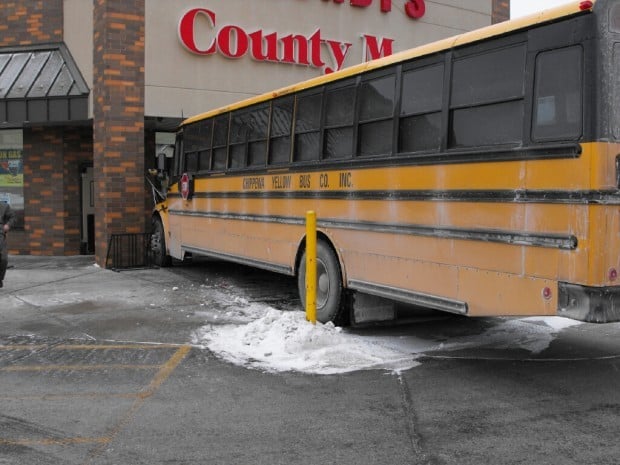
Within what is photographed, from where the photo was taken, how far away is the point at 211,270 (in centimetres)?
1286

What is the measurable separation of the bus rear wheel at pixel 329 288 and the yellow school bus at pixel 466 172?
0.02 m

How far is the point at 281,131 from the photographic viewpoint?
335 inches

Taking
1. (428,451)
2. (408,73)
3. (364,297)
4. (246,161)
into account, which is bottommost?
(428,451)

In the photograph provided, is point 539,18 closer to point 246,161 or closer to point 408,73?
point 408,73

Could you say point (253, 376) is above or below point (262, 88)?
below

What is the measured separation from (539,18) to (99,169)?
34.0 ft

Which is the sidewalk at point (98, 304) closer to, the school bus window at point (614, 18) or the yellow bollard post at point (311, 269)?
the yellow bollard post at point (311, 269)

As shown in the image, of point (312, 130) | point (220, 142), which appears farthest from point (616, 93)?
point (220, 142)

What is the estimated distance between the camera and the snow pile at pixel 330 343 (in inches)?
237

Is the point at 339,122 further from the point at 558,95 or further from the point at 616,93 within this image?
the point at 616,93

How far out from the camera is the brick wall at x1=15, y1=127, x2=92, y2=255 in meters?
15.4

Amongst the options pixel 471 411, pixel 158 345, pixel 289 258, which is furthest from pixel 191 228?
pixel 471 411

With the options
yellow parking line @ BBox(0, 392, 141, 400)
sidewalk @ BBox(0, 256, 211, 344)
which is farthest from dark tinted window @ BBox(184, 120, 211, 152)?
yellow parking line @ BBox(0, 392, 141, 400)

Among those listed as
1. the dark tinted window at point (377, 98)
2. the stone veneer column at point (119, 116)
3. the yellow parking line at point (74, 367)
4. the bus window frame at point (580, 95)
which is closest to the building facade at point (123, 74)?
the stone veneer column at point (119, 116)
